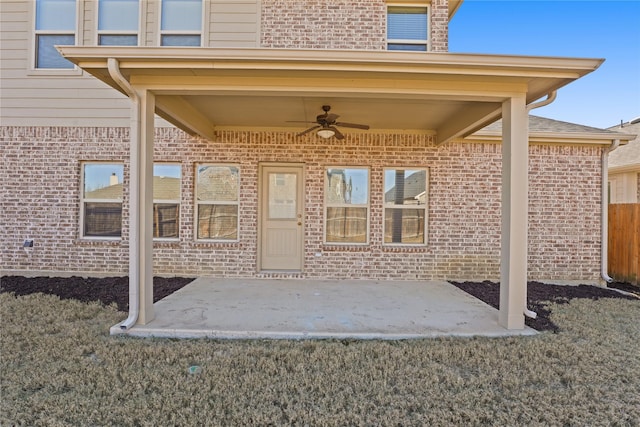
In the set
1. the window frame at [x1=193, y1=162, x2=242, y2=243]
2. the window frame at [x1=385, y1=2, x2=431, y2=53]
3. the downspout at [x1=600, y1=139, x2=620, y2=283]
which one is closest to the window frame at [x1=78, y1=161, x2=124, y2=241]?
the window frame at [x1=193, y1=162, x2=242, y2=243]

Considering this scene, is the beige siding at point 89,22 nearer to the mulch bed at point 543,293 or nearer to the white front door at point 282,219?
the white front door at point 282,219

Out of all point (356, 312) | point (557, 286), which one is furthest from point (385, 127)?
point (557, 286)

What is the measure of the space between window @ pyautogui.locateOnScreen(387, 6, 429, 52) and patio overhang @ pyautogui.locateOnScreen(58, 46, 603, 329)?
3.07 metres

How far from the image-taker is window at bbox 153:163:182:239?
685cm

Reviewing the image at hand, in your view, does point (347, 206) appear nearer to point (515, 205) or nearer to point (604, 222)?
point (515, 205)

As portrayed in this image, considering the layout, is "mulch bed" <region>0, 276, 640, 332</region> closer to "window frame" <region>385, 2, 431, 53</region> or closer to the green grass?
the green grass

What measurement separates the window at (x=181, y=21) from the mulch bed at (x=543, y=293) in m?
6.99

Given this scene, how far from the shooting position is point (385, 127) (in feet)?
21.5

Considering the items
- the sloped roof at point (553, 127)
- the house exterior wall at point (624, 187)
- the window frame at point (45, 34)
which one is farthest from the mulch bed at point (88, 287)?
the house exterior wall at point (624, 187)

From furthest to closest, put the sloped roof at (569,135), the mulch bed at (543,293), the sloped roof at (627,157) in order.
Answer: the sloped roof at (627,157)
the sloped roof at (569,135)
the mulch bed at (543,293)

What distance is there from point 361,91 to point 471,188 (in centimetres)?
393

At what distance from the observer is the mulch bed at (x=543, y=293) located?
4879mm

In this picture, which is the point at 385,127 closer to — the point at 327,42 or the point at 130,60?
the point at 327,42

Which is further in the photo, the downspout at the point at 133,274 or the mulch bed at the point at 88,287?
the mulch bed at the point at 88,287
